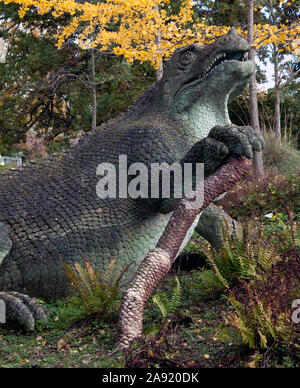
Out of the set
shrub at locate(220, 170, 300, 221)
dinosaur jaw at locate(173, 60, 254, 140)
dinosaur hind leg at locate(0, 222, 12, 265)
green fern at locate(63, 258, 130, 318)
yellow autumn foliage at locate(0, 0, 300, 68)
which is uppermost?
yellow autumn foliage at locate(0, 0, 300, 68)

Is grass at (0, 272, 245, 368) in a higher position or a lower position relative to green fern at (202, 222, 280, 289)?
lower

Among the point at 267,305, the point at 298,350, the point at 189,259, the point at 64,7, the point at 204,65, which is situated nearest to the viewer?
the point at 298,350

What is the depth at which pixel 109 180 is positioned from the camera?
13.9ft

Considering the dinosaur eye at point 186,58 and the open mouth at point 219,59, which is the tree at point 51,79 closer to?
the dinosaur eye at point 186,58

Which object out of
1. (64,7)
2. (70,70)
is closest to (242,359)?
(64,7)

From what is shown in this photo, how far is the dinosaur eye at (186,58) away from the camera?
4.39 meters

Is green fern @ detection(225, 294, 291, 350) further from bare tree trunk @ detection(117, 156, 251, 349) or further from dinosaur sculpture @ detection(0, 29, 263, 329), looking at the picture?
dinosaur sculpture @ detection(0, 29, 263, 329)

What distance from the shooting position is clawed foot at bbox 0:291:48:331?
3751 millimetres

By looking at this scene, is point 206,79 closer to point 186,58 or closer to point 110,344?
point 186,58

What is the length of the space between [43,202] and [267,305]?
228 cm

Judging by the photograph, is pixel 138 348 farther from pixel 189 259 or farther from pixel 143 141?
pixel 189 259

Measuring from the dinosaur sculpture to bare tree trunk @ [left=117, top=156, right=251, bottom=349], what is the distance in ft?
0.72

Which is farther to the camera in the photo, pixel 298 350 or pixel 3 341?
pixel 3 341

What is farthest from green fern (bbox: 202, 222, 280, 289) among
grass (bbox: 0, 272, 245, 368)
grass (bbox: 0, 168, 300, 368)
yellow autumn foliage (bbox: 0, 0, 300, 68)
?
yellow autumn foliage (bbox: 0, 0, 300, 68)
